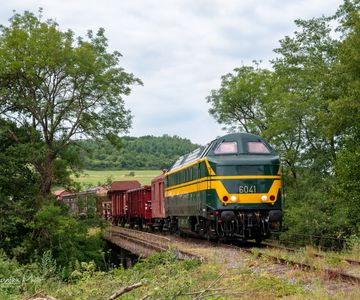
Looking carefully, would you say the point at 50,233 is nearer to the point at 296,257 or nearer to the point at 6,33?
the point at 6,33

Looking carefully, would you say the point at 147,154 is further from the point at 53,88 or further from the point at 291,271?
the point at 291,271

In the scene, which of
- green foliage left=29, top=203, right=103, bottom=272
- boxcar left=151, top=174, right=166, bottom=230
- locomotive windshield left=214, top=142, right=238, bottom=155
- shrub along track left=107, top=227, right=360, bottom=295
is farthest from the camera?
green foliage left=29, top=203, right=103, bottom=272

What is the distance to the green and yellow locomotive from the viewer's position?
62.4 ft

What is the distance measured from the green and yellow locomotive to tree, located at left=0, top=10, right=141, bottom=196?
16895 millimetres

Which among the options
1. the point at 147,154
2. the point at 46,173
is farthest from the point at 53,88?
the point at 147,154

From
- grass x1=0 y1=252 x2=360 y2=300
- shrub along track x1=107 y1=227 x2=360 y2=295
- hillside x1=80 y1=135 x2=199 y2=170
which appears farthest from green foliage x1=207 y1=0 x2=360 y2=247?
hillside x1=80 y1=135 x2=199 y2=170

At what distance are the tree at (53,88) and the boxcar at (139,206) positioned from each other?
15.6ft

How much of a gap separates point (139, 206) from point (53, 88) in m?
12.0

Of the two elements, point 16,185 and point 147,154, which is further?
point 147,154

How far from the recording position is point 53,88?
3628cm

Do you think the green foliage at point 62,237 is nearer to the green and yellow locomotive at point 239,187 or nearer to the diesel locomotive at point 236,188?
the diesel locomotive at point 236,188

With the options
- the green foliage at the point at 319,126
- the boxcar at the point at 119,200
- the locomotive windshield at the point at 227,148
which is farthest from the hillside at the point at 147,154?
the locomotive windshield at the point at 227,148

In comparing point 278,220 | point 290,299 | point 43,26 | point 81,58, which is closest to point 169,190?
point 278,220

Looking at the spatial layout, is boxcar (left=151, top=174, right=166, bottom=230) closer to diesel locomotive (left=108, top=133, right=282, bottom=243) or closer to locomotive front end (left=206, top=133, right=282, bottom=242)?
diesel locomotive (left=108, top=133, right=282, bottom=243)
